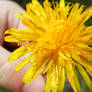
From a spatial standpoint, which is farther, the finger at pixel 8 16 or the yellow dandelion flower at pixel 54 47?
the finger at pixel 8 16

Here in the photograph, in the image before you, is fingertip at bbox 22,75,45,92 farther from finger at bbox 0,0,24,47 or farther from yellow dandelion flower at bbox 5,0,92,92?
finger at bbox 0,0,24,47

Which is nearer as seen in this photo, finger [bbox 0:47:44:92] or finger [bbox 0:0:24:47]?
finger [bbox 0:47:44:92]

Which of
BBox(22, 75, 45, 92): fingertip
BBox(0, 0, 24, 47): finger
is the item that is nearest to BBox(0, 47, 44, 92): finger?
BBox(22, 75, 45, 92): fingertip

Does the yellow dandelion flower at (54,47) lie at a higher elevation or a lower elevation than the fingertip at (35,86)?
higher

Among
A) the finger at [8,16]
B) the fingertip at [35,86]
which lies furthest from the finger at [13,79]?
the finger at [8,16]

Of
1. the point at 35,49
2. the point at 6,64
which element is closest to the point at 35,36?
the point at 35,49

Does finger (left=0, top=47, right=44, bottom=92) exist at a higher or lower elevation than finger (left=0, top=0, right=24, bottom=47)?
lower

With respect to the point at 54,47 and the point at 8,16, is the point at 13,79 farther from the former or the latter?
the point at 8,16

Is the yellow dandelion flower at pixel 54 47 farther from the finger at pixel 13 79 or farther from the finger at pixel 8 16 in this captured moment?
the finger at pixel 8 16
